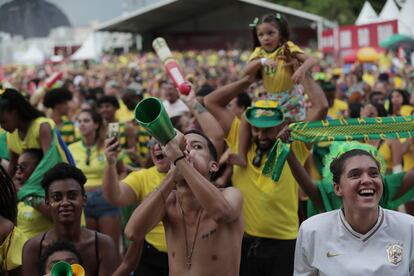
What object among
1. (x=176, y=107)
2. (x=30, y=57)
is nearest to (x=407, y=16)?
(x=176, y=107)

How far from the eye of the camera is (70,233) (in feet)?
16.1

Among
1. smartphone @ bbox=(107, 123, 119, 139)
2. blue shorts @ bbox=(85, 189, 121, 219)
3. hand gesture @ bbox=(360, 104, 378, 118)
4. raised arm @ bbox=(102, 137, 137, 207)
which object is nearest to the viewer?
raised arm @ bbox=(102, 137, 137, 207)

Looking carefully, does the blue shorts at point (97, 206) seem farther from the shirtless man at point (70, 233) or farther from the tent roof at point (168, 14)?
the tent roof at point (168, 14)

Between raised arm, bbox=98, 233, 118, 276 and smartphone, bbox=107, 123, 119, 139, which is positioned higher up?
smartphone, bbox=107, 123, 119, 139

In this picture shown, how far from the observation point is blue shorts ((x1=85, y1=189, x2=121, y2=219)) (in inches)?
291

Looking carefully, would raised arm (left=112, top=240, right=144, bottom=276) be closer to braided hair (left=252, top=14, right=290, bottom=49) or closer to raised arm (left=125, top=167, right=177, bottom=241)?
raised arm (left=125, top=167, right=177, bottom=241)

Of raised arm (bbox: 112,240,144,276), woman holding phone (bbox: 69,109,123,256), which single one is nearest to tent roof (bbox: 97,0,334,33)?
woman holding phone (bbox: 69,109,123,256)

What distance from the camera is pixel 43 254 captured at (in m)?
4.50

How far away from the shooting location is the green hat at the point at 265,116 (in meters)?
5.63

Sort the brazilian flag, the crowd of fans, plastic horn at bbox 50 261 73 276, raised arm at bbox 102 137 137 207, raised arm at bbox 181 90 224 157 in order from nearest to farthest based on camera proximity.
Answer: plastic horn at bbox 50 261 73 276 → the crowd of fans → raised arm at bbox 102 137 137 207 → raised arm at bbox 181 90 224 157 → the brazilian flag

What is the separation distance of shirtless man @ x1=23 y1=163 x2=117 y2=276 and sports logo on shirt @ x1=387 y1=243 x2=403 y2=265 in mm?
A: 1791

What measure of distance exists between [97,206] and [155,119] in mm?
3918

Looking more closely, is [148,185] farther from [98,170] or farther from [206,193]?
[98,170]

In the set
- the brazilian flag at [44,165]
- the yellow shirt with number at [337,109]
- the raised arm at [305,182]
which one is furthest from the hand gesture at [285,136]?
the yellow shirt with number at [337,109]
